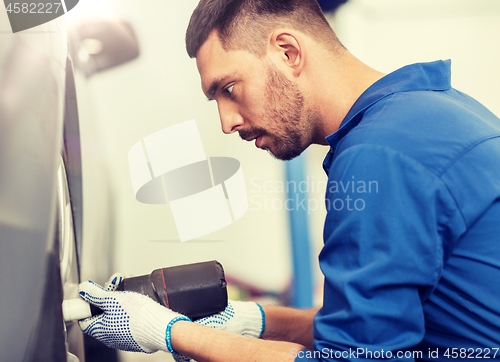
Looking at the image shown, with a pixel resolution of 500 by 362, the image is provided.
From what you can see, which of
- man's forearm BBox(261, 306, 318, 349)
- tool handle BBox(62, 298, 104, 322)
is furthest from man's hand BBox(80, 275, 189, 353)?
man's forearm BBox(261, 306, 318, 349)

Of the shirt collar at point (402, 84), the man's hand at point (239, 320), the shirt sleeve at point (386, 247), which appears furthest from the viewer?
the man's hand at point (239, 320)

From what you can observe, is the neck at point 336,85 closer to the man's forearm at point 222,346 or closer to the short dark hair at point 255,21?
the short dark hair at point 255,21

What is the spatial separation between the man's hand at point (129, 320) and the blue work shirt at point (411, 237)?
1.25 feet

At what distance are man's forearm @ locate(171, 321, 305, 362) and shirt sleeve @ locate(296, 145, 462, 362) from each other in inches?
6.4

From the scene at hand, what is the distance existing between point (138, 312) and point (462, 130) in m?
0.73

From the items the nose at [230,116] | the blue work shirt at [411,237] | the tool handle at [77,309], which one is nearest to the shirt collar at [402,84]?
the blue work shirt at [411,237]

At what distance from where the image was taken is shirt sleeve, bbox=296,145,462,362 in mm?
558

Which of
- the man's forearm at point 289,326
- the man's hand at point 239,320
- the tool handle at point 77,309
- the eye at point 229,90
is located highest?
the eye at point 229,90

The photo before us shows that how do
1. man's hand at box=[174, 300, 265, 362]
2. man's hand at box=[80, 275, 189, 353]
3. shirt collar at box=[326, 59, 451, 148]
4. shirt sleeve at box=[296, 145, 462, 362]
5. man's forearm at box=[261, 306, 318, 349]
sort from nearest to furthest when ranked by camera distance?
1. shirt sleeve at box=[296, 145, 462, 362]
2. shirt collar at box=[326, 59, 451, 148]
3. man's hand at box=[80, 275, 189, 353]
4. man's hand at box=[174, 300, 265, 362]
5. man's forearm at box=[261, 306, 318, 349]

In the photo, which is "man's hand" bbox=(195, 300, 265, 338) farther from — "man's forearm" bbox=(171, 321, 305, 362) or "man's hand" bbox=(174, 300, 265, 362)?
"man's forearm" bbox=(171, 321, 305, 362)

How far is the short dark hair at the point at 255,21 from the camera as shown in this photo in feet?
2.89

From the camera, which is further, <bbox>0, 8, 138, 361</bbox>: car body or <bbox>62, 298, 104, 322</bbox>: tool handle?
<bbox>62, 298, 104, 322</bbox>: tool handle

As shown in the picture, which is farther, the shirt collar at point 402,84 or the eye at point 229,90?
the eye at point 229,90

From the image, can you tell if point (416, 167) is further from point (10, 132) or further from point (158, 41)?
point (158, 41)
